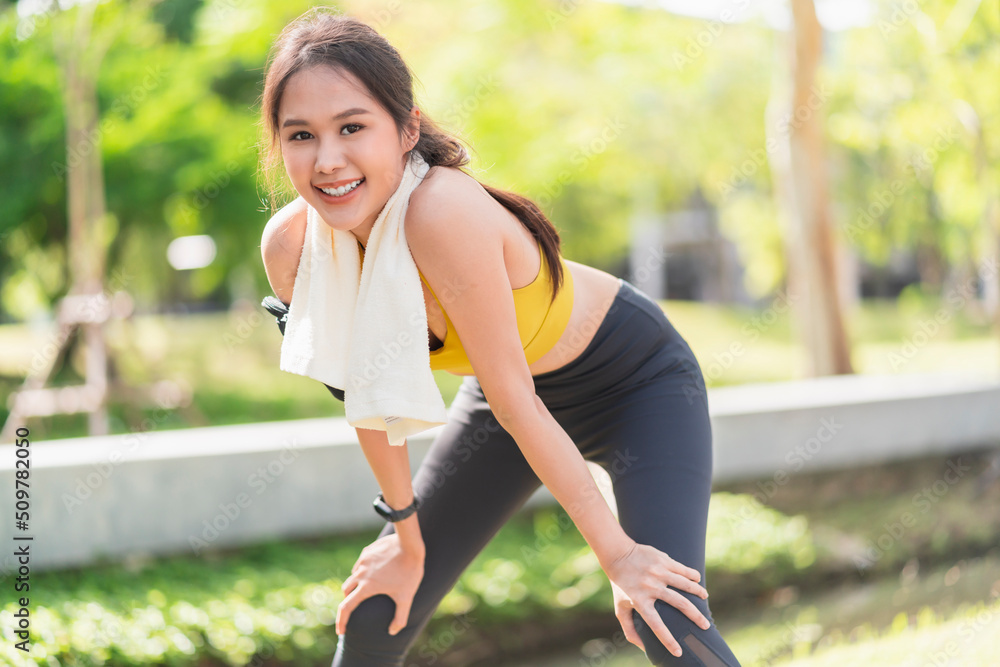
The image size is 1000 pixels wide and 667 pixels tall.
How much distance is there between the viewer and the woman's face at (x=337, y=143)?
1490mm

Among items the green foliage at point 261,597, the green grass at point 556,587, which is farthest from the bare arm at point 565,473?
the green grass at point 556,587

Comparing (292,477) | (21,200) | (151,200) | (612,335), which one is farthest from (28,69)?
(612,335)

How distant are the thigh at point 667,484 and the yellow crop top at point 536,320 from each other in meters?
Result: 0.24

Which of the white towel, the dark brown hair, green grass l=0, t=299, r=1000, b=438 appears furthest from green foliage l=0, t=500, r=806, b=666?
green grass l=0, t=299, r=1000, b=438

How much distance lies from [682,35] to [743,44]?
2564mm

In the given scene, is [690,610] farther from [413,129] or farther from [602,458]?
[413,129]

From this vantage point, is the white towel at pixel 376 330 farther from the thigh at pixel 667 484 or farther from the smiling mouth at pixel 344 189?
the thigh at pixel 667 484

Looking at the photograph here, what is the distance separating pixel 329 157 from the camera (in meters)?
1.49

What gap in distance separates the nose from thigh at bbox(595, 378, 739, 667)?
83cm

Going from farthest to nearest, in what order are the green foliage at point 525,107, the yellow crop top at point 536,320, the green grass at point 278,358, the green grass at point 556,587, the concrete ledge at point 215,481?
1. the green grass at point 278,358
2. the green foliage at point 525,107
3. the concrete ledge at point 215,481
4. the green grass at point 556,587
5. the yellow crop top at point 536,320

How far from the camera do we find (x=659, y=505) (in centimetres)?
174

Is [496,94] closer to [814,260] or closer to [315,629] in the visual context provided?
[814,260]

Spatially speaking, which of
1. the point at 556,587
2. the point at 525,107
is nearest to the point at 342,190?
the point at 556,587

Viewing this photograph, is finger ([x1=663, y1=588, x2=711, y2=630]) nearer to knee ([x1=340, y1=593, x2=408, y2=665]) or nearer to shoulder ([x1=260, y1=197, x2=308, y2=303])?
knee ([x1=340, y1=593, x2=408, y2=665])
